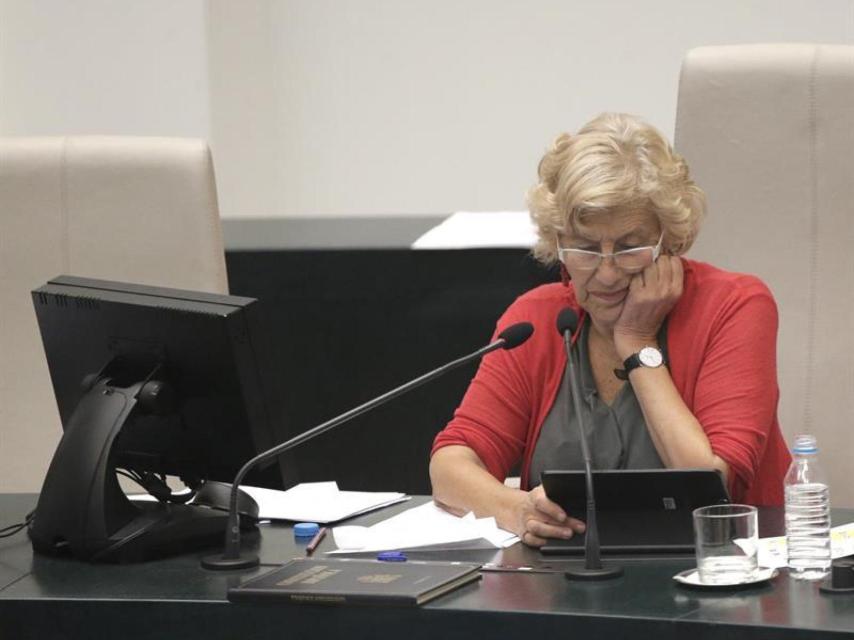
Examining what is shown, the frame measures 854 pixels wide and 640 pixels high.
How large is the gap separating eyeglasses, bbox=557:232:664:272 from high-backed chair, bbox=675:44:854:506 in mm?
495

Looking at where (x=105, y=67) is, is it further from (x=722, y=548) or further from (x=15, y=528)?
(x=722, y=548)

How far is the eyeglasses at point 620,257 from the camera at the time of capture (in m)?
2.14

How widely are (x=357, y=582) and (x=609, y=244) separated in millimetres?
744

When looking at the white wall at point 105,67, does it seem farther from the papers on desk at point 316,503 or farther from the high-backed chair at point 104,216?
the papers on desk at point 316,503

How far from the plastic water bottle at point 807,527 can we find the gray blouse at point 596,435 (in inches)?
19.0

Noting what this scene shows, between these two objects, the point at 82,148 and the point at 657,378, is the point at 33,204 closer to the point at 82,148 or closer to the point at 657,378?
the point at 82,148

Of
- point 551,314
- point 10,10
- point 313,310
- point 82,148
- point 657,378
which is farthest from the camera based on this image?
point 10,10

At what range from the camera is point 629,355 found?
2.18 metres

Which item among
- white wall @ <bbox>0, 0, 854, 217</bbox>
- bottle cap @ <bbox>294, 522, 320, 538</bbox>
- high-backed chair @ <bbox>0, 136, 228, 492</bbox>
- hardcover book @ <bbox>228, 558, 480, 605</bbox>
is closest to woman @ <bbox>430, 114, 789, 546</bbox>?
bottle cap @ <bbox>294, 522, 320, 538</bbox>

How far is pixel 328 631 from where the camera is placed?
5.14 ft

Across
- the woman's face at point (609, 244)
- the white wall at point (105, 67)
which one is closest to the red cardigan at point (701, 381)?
the woman's face at point (609, 244)

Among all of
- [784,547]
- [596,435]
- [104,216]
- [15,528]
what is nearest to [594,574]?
[784,547]

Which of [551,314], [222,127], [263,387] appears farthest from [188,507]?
[222,127]

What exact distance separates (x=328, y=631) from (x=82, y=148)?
5.20 feet
